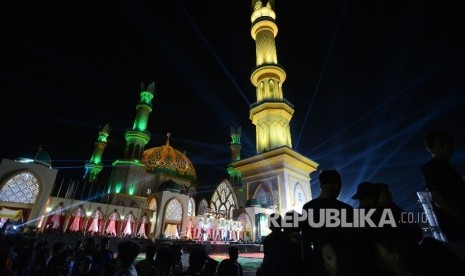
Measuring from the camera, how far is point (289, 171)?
66.1 feet

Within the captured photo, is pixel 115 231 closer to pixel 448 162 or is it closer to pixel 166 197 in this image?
pixel 166 197

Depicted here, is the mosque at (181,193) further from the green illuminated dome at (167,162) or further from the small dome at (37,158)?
the green illuminated dome at (167,162)

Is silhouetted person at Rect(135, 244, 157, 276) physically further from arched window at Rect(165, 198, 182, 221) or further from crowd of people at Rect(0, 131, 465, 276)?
arched window at Rect(165, 198, 182, 221)

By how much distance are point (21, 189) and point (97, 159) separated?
63.8 feet

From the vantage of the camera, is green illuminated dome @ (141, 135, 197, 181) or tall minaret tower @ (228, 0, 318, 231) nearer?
tall minaret tower @ (228, 0, 318, 231)

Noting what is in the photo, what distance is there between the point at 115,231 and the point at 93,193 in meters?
11.2

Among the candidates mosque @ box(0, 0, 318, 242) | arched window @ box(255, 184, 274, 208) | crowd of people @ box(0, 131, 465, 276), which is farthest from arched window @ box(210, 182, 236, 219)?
crowd of people @ box(0, 131, 465, 276)

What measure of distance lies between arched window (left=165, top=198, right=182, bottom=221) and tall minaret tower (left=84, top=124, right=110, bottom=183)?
62.1ft

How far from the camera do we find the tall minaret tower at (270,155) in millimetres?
19672

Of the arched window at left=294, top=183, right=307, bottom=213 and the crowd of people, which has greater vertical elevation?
the arched window at left=294, top=183, right=307, bottom=213

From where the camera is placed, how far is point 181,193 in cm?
2358

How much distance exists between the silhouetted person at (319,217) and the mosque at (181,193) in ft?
56.6

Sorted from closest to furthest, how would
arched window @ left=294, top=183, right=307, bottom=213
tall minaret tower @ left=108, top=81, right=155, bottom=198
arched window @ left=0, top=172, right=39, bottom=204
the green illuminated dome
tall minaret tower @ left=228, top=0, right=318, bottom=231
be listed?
arched window @ left=0, top=172, right=39, bottom=204 → tall minaret tower @ left=228, top=0, right=318, bottom=231 → arched window @ left=294, top=183, right=307, bottom=213 → tall minaret tower @ left=108, top=81, right=155, bottom=198 → the green illuminated dome

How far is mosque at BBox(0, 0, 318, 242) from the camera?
17688 millimetres
